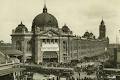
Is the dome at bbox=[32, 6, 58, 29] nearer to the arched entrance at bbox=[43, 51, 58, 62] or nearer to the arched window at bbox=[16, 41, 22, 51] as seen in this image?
the arched entrance at bbox=[43, 51, 58, 62]

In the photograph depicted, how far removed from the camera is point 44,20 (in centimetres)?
9562

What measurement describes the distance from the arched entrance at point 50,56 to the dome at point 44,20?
32.4 ft

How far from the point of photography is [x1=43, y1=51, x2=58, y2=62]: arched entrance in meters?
90.6

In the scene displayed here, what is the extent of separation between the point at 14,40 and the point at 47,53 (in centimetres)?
1194

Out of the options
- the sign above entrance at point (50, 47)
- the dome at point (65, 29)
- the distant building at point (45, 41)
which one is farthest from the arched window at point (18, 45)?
the dome at point (65, 29)

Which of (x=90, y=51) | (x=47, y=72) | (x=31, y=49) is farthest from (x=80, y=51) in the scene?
(x=47, y=72)

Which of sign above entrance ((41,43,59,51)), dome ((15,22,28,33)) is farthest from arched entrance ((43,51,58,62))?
dome ((15,22,28,33))

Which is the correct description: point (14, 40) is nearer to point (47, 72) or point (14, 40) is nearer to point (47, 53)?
point (47, 53)

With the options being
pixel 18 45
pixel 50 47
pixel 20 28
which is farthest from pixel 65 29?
pixel 18 45

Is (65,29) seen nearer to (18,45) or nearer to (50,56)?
(50,56)

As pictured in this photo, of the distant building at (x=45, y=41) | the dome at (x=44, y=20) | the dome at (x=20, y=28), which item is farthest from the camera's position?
the dome at (x=44, y=20)

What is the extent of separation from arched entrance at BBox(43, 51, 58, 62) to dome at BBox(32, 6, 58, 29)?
32.4 ft

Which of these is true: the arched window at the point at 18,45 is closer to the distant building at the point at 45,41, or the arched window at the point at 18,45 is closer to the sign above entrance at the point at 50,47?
the distant building at the point at 45,41

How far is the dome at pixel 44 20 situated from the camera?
9523 cm
